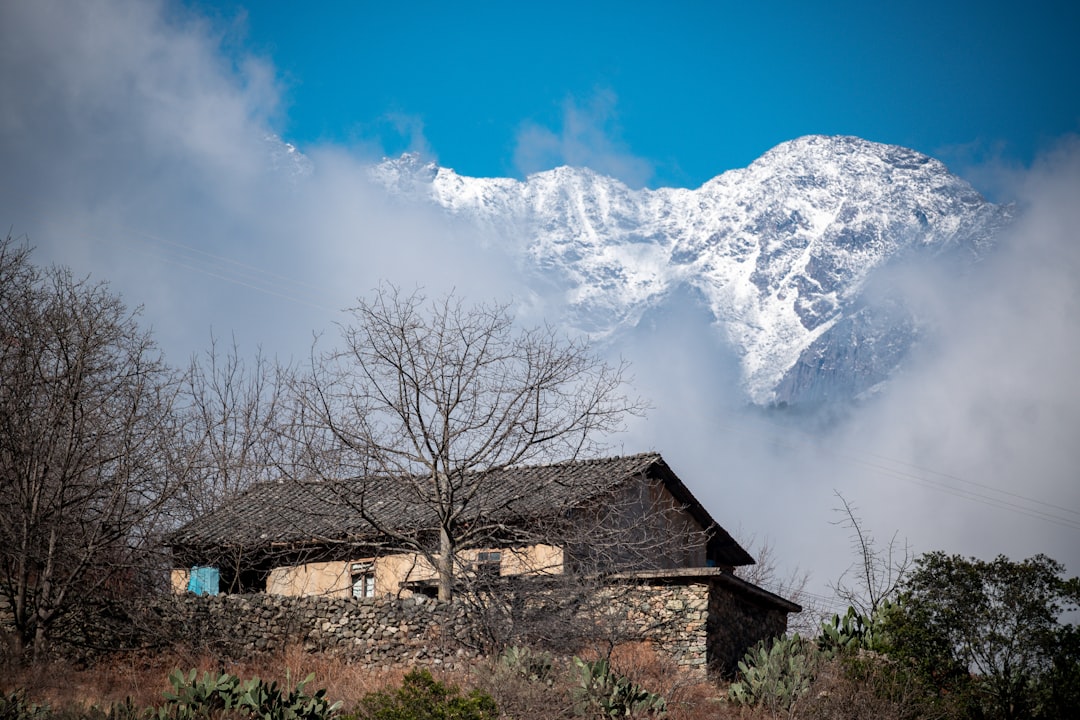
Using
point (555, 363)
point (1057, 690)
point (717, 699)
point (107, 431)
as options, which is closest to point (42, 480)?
point (107, 431)

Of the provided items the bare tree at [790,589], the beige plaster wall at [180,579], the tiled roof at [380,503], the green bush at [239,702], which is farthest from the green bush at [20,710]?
the bare tree at [790,589]

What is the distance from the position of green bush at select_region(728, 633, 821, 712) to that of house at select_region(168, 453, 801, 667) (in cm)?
238

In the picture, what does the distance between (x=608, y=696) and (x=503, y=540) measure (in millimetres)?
6122

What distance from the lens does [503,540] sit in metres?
21.5

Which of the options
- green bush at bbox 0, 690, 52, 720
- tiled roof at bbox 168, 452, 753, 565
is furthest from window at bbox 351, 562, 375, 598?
green bush at bbox 0, 690, 52, 720

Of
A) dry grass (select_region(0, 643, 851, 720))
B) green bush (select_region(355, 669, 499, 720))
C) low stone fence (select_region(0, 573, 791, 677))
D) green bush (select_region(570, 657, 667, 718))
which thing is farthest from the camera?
low stone fence (select_region(0, 573, 791, 677))

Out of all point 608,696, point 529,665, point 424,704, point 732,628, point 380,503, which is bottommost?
point 608,696

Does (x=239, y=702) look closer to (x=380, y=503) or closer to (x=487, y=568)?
(x=487, y=568)

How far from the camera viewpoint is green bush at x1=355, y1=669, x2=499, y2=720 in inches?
524

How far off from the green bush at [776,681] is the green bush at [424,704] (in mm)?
5085

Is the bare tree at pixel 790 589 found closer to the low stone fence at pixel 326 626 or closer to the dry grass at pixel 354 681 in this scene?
the dry grass at pixel 354 681

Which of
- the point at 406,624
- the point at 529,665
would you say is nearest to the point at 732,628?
the point at 529,665

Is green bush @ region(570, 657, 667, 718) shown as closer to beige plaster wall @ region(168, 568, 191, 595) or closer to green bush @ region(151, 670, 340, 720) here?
green bush @ region(151, 670, 340, 720)

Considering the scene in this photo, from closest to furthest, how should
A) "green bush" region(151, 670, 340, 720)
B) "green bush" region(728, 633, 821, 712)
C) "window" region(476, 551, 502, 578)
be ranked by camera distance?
"green bush" region(151, 670, 340, 720), "green bush" region(728, 633, 821, 712), "window" region(476, 551, 502, 578)
